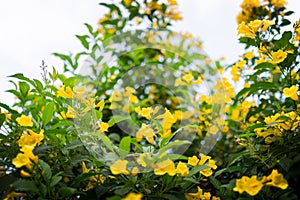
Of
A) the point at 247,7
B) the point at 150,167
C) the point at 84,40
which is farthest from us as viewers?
the point at 247,7

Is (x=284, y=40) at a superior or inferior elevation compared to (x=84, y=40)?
inferior

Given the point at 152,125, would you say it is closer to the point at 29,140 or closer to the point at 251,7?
the point at 29,140

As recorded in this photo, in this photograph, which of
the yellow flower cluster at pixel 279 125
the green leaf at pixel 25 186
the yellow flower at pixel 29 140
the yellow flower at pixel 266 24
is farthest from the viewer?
the yellow flower at pixel 266 24

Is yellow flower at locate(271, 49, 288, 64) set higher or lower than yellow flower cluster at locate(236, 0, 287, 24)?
lower

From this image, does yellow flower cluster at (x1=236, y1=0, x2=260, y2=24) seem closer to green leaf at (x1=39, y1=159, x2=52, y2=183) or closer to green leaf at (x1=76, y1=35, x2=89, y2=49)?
green leaf at (x1=76, y1=35, x2=89, y2=49)

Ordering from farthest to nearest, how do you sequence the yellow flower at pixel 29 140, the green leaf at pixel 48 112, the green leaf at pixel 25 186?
the green leaf at pixel 48 112
the yellow flower at pixel 29 140
the green leaf at pixel 25 186

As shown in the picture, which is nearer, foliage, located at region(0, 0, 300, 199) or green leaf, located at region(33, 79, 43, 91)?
foliage, located at region(0, 0, 300, 199)

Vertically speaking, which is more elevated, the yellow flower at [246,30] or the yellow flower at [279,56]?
the yellow flower at [246,30]

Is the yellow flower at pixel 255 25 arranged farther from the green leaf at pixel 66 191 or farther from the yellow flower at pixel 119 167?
the green leaf at pixel 66 191

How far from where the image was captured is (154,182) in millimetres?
1178

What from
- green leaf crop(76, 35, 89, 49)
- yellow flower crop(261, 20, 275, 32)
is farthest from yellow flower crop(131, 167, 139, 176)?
green leaf crop(76, 35, 89, 49)

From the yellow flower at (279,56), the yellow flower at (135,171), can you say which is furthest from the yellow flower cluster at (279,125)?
the yellow flower at (135,171)

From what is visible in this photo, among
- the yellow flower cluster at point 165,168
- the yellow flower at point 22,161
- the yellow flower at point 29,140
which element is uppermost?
the yellow flower at point 29,140

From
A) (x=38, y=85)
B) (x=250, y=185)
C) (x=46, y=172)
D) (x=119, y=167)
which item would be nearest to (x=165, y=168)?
(x=119, y=167)
